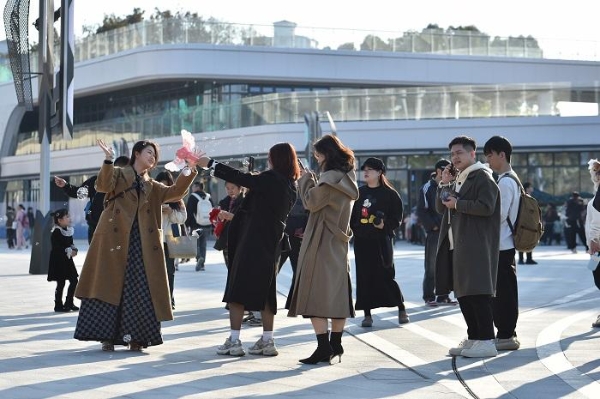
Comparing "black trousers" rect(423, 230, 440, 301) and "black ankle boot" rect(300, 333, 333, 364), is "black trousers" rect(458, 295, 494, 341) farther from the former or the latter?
"black trousers" rect(423, 230, 440, 301)

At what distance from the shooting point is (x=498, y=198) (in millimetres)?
10180

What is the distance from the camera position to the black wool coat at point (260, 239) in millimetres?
10055

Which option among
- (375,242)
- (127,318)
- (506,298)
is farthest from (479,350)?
(375,242)

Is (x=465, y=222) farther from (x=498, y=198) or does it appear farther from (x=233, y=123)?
(x=233, y=123)

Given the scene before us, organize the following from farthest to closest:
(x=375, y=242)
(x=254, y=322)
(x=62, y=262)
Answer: (x=62, y=262) → (x=254, y=322) → (x=375, y=242)

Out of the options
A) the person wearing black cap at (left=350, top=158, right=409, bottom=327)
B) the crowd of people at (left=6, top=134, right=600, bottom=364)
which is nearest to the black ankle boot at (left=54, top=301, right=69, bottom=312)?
the person wearing black cap at (left=350, top=158, right=409, bottom=327)

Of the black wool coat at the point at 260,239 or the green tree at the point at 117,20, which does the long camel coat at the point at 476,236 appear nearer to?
the black wool coat at the point at 260,239

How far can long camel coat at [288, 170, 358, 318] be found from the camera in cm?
975

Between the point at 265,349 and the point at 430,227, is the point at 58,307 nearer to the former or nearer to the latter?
the point at 430,227

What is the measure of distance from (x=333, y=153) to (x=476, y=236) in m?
1.32

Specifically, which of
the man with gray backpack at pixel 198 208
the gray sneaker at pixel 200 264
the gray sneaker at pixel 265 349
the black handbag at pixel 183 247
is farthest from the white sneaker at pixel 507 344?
the gray sneaker at pixel 200 264

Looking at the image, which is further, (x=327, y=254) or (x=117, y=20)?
(x=117, y=20)

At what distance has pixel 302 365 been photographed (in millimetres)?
9695

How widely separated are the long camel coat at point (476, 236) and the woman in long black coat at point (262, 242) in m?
1.35
